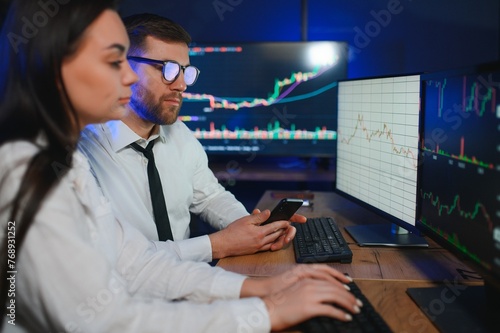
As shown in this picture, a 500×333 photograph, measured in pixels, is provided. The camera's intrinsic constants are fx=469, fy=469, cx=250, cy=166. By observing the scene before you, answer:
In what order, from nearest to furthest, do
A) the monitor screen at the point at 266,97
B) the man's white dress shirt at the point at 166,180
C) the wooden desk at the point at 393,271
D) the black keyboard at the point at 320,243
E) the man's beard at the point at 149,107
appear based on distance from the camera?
the wooden desk at the point at 393,271 < the black keyboard at the point at 320,243 < the man's white dress shirt at the point at 166,180 < the man's beard at the point at 149,107 < the monitor screen at the point at 266,97

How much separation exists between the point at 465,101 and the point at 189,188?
42.8 inches

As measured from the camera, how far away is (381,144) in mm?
1414

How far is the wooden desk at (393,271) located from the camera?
36.5 inches

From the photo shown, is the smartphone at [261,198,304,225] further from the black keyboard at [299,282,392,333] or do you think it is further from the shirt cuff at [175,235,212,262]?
the black keyboard at [299,282,392,333]

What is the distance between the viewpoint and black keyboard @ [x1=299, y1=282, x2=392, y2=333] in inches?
32.1

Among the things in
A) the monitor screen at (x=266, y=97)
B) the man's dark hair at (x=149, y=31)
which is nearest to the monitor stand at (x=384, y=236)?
the man's dark hair at (x=149, y=31)

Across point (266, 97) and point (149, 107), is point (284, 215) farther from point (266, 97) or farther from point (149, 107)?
point (266, 97)

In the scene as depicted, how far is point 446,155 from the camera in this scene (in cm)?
103

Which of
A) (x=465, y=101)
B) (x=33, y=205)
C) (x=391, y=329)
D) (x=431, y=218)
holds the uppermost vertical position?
(x=465, y=101)

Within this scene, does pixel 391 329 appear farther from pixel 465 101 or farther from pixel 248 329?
pixel 465 101

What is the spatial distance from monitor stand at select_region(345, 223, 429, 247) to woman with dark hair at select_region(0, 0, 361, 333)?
0.45 metres

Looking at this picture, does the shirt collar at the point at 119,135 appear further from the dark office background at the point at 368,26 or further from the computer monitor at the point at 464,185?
the dark office background at the point at 368,26

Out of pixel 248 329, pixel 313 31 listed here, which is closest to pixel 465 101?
pixel 248 329

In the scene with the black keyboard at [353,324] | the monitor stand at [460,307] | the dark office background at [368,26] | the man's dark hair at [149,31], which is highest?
the dark office background at [368,26]
